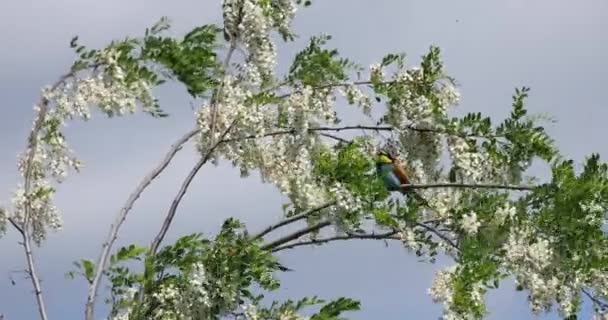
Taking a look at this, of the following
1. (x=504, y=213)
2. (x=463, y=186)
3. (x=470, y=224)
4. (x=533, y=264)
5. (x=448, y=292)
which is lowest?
(x=448, y=292)

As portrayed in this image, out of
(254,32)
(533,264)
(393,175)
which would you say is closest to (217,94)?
(254,32)

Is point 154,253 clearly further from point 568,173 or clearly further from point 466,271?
point 568,173

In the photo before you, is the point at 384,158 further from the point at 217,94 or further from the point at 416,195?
the point at 217,94

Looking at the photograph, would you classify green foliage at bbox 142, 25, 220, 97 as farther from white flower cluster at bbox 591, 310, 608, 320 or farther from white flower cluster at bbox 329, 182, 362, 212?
white flower cluster at bbox 591, 310, 608, 320

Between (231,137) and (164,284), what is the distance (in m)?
1.52

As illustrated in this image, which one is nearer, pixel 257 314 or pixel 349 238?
pixel 257 314

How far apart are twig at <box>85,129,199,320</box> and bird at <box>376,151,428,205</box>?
156 centimetres

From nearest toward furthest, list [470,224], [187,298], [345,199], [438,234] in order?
[187,298] → [345,199] → [470,224] → [438,234]

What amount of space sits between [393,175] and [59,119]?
2.73 metres

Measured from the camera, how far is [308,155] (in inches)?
380

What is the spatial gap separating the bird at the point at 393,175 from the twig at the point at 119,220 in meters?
1.56

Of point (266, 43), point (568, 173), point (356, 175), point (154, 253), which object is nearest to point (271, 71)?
point (266, 43)

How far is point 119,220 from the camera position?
8930 mm

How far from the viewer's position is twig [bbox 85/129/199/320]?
858 centimetres
